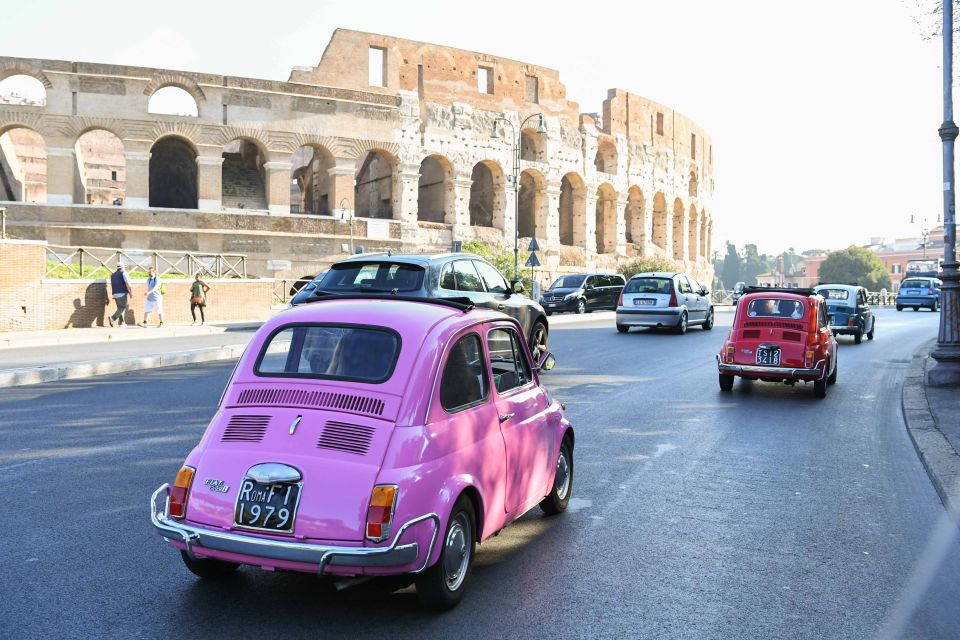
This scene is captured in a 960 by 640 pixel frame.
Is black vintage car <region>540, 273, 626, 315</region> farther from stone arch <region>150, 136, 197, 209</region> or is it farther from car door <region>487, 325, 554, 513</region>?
car door <region>487, 325, 554, 513</region>

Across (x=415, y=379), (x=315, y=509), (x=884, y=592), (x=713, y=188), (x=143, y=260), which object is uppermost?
(x=713, y=188)

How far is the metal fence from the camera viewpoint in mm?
26250

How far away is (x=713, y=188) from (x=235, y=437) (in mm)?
71442

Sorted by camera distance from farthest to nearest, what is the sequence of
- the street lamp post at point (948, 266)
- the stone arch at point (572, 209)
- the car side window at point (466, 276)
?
1. the stone arch at point (572, 209)
2. the street lamp post at point (948, 266)
3. the car side window at point (466, 276)

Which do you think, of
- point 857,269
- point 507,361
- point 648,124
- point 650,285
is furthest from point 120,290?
point 857,269

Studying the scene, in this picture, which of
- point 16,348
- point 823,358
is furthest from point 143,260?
point 823,358

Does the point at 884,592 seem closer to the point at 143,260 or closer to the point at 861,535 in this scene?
the point at 861,535

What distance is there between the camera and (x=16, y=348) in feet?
64.4

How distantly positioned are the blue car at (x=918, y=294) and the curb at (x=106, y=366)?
134 feet

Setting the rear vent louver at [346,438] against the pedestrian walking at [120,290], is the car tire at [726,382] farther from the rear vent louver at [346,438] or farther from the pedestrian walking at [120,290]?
the pedestrian walking at [120,290]

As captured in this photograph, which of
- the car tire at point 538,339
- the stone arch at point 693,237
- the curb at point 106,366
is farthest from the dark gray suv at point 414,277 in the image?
the stone arch at point 693,237

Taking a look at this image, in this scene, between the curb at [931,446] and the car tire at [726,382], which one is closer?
the curb at [931,446]

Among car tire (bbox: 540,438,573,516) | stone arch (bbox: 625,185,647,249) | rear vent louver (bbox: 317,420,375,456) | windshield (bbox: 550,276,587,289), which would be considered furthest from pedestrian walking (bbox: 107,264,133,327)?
stone arch (bbox: 625,185,647,249)

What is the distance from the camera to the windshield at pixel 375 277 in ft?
38.3
